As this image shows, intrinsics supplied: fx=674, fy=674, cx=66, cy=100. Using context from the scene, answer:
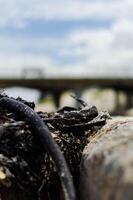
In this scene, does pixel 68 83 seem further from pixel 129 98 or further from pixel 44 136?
pixel 44 136

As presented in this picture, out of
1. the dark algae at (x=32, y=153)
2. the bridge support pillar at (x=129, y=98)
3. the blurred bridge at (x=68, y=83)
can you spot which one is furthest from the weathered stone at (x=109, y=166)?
the bridge support pillar at (x=129, y=98)

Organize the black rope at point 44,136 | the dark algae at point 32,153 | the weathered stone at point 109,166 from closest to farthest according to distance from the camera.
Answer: the weathered stone at point 109,166 < the black rope at point 44,136 < the dark algae at point 32,153

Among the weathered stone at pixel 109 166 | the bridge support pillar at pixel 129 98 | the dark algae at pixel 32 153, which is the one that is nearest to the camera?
the weathered stone at pixel 109 166

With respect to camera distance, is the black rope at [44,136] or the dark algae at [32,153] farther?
the dark algae at [32,153]

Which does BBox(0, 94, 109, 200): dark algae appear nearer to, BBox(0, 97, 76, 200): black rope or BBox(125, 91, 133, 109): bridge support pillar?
BBox(0, 97, 76, 200): black rope

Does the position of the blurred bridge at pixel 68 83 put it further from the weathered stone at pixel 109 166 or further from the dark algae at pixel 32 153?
the weathered stone at pixel 109 166

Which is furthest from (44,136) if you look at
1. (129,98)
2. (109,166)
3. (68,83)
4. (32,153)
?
(129,98)

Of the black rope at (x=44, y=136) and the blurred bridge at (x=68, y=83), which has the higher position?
the blurred bridge at (x=68, y=83)

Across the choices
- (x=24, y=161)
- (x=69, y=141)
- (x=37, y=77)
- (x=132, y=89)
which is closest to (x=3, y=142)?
(x=24, y=161)
